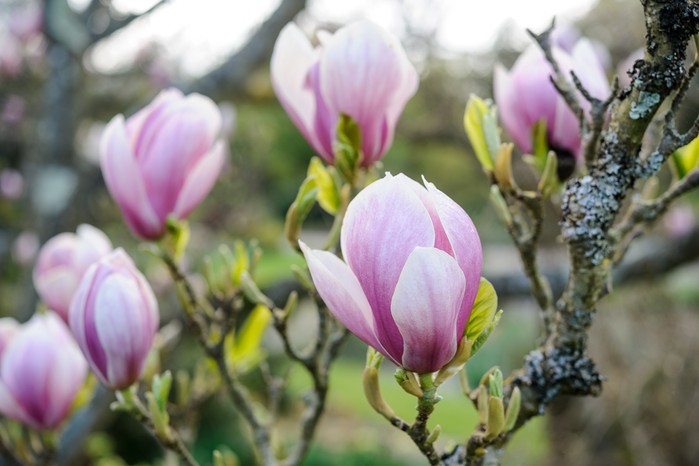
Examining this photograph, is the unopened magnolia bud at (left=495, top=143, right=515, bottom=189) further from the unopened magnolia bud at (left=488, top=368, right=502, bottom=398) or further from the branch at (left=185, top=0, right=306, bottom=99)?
the branch at (left=185, top=0, right=306, bottom=99)

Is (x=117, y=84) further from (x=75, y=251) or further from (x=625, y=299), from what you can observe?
(x=75, y=251)

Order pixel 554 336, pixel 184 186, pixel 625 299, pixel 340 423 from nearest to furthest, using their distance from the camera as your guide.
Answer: pixel 554 336 → pixel 184 186 → pixel 625 299 → pixel 340 423

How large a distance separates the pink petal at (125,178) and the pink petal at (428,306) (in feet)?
1.09

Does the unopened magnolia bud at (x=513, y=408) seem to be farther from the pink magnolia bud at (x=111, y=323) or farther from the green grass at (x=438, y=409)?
the green grass at (x=438, y=409)

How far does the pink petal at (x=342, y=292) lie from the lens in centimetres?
40

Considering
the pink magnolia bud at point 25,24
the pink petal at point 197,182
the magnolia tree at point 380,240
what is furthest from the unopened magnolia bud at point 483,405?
the pink magnolia bud at point 25,24

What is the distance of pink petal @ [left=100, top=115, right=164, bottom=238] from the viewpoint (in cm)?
62

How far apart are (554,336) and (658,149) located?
0.16 meters

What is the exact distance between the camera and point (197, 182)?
661mm

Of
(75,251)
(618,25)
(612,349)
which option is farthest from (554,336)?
(618,25)

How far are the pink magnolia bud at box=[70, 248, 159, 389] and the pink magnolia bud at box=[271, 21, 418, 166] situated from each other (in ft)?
0.67

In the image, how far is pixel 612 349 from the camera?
3.55 m

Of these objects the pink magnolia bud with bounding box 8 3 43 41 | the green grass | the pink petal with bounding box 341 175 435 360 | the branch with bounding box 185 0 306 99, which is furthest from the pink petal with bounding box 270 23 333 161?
the pink magnolia bud with bounding box 8 3 43 41

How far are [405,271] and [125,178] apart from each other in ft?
1.14
